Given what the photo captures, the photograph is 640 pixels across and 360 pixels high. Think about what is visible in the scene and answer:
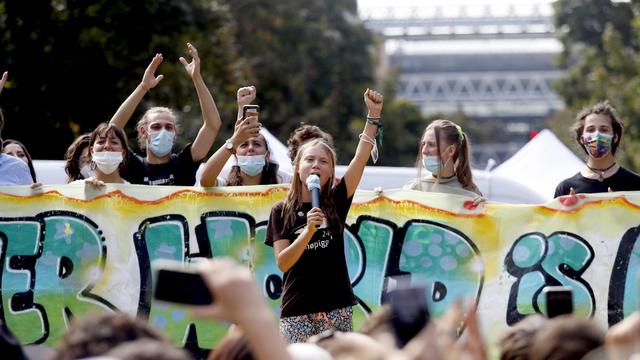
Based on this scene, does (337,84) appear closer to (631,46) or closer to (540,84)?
(631,46)

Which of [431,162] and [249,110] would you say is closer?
[249,110]

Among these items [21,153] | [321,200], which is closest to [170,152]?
[21,153]

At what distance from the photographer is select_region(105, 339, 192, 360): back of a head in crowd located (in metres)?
3.61

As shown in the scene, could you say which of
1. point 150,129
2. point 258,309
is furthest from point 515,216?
point 258,309

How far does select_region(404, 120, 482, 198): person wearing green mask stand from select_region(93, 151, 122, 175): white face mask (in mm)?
1716

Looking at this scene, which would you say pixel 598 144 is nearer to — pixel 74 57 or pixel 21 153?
pixel 21 153

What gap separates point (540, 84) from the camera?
452ft

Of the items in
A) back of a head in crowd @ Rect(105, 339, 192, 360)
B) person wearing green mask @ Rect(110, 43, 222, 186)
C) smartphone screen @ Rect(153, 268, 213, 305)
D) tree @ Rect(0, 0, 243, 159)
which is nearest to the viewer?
back of a head in crowd @ Rect(105, 339, 192, 360)

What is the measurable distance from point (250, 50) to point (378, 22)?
94165 millimetres

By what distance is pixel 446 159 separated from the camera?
800 cm

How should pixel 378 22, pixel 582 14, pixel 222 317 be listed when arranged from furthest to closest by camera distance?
pixel 378 22, pixel 582 14, pixel 222 317

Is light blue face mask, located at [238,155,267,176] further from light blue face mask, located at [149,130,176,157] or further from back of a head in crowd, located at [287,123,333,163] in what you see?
light blue face mask, located at [149,130,176,157]

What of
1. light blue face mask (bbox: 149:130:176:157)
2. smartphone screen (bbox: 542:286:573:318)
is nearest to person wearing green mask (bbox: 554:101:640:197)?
light blue face mask (bbox: 149:130:176:157)

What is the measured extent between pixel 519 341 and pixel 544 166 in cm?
821
